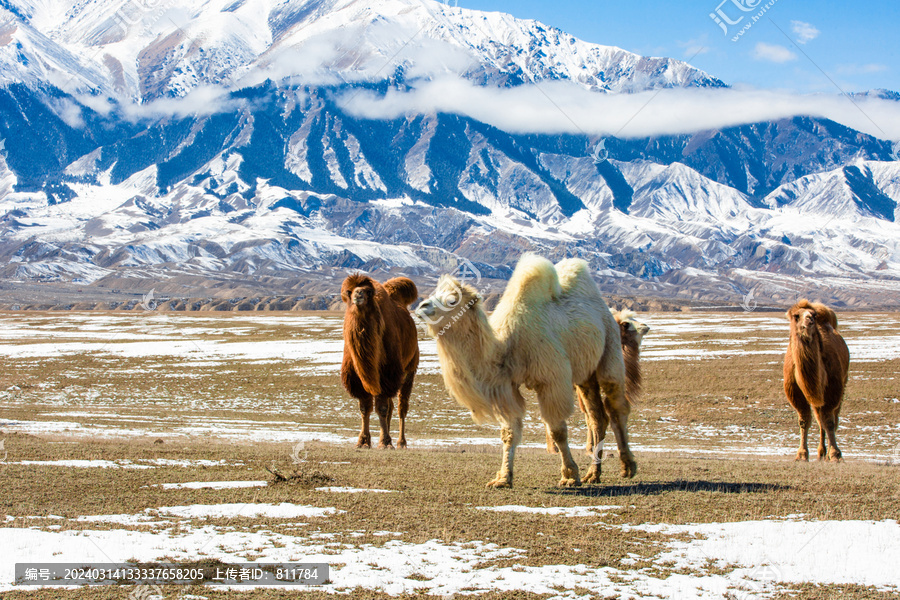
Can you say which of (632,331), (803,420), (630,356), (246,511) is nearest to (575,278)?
(630,356)

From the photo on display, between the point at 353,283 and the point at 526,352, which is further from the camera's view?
the point at 353,283

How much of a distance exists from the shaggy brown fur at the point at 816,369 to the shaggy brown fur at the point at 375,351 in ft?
26.8

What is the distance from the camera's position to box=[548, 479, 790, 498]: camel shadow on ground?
938 centimetres

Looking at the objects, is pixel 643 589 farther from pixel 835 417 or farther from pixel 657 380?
pixel 657 380

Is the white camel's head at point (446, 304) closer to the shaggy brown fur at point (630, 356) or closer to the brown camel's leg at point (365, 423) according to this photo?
the shaggy brown fur at point (630, 356)

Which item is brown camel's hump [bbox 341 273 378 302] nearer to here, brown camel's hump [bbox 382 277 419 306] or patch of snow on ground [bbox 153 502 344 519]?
brown camel's hump [bbox 382 277 419 306]

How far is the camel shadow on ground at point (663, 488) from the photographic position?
9383 millimetres

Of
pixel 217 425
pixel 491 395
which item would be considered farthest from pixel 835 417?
pixel 217 425

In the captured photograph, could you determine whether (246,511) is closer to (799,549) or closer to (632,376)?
(799,549)

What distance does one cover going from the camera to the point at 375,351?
14719mm

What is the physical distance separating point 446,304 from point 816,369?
9236 mm

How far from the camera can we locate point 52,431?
1783 centimetres

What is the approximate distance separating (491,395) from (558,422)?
1049 mm

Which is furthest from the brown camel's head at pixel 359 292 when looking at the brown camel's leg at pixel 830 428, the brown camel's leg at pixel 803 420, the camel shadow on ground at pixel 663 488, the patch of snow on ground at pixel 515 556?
the brown camel's leg at pixel 830 428
